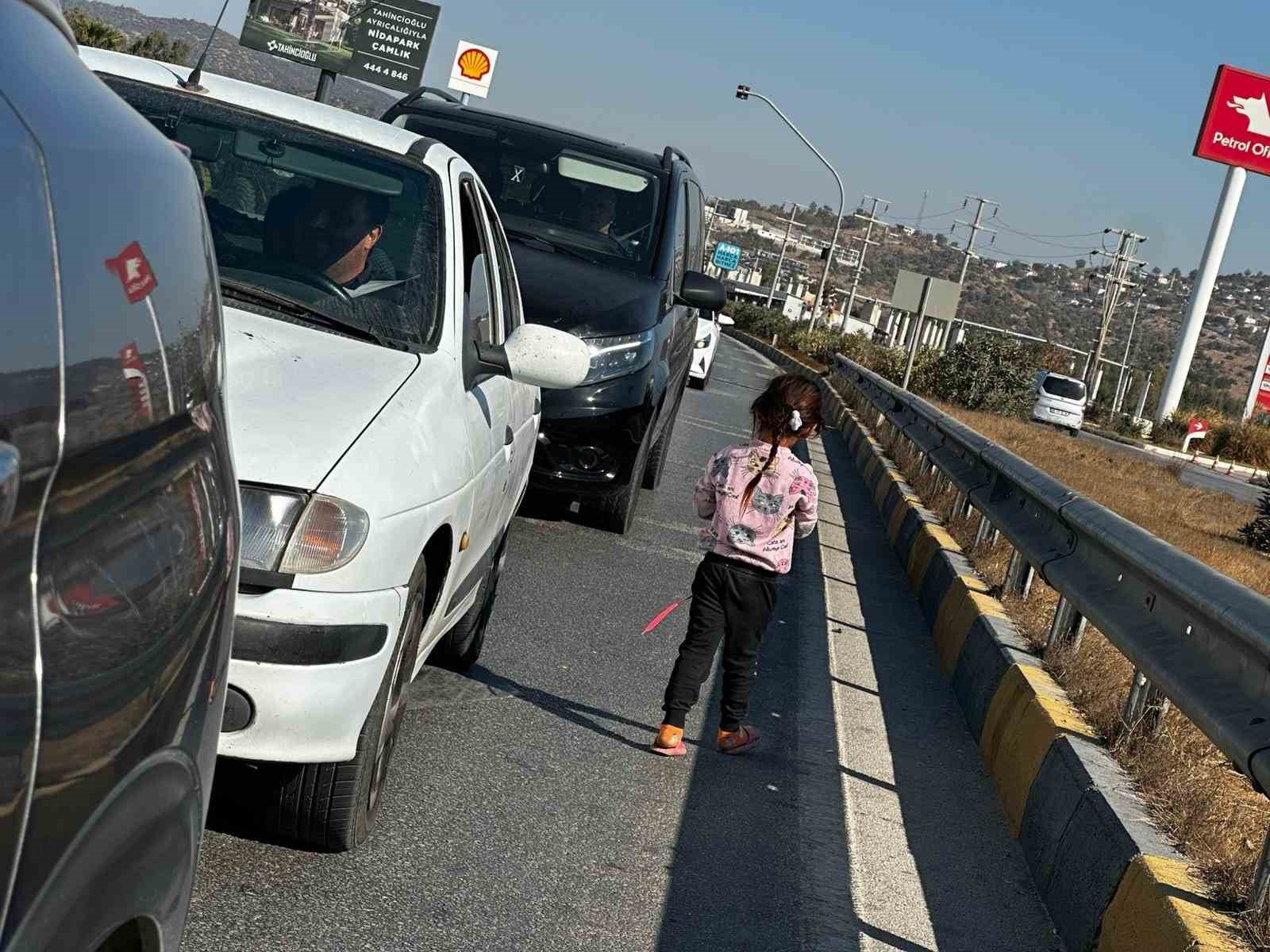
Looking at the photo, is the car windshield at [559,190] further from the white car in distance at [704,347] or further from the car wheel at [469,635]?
the white car in distance at [704,347]

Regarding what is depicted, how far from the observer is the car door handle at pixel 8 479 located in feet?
4.48

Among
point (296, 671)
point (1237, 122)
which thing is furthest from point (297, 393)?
point (1237, 122)

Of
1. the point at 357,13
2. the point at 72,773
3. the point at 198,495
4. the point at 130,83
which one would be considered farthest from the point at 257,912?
the point at 357,13

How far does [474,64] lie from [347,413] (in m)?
26.8

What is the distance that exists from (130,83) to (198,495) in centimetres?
362

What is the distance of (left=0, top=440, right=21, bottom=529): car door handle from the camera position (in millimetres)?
1366

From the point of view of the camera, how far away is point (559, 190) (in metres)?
10.4

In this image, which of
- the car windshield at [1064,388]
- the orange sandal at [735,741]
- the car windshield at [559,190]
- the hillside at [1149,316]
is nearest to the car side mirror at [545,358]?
the orange sandal at [735,741]

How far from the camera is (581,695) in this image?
6.30 meters

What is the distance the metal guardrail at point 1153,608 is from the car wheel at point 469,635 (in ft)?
7.03

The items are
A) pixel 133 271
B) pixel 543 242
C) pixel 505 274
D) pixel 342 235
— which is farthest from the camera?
pixel 543 242

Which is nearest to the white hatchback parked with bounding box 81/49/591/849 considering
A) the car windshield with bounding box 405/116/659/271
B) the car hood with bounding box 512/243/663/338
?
the car hood with bounding box 512/243/663/338

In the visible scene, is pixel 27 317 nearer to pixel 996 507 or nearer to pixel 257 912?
pixel 257 912

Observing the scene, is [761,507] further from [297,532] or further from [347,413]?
[297,532]
